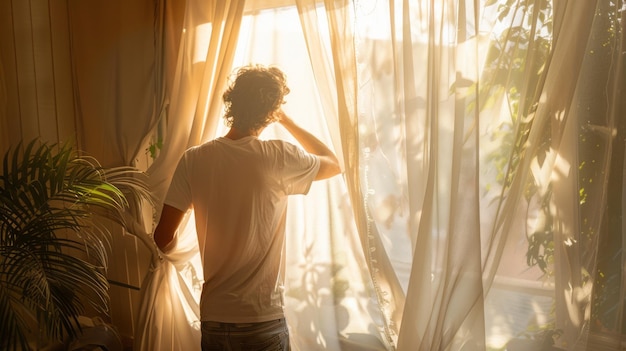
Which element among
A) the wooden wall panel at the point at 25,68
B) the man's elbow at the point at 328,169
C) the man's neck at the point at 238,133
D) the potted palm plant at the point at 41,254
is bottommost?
the potted palm plant at the point at 41,254

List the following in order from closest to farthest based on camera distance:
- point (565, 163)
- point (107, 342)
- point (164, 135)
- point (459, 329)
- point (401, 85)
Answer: point (565, 163) < point (459, 329) < point (401, 85) < point (107, 342) < point (164, 135)

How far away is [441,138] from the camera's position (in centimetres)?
200

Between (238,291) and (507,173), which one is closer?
(507,173)

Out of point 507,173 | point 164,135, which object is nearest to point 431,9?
point 507,173

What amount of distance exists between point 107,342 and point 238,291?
1171 mm

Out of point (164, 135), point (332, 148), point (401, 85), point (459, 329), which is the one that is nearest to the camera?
point (459, 329)

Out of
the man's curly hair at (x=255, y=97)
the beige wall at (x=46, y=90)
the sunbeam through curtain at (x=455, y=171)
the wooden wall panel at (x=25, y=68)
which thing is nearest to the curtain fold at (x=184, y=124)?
the sunbeam through curtain at (x=455, y=171)

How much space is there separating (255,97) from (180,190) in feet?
1.36

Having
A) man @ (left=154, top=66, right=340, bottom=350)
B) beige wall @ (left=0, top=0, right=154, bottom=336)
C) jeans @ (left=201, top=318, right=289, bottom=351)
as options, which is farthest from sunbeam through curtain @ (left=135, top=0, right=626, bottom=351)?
beige wall @ (left=0, top=0, right=154, bottom=336)

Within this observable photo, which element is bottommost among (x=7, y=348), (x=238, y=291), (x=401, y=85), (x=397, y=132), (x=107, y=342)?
(x=107, y=342)

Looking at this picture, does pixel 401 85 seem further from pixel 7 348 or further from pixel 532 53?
pixel 7 348

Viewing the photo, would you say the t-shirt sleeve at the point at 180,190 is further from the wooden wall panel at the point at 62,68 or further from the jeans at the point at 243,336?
the wooden wall panel at the point at 62,68

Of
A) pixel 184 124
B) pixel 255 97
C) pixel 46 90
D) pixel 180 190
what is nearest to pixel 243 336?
pixel 180 190

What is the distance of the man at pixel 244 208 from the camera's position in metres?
2.03
